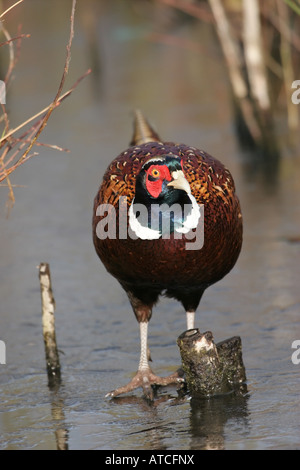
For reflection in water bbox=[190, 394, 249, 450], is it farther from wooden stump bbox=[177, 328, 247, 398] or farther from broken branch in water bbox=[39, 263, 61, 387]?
broken branch in water bbox=[39, 263, 61, 387]

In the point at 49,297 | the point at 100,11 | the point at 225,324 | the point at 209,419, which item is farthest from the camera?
the point at 100,11

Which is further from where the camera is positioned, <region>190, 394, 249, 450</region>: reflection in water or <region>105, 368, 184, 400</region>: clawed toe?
<region>105, 368, 184, 400</region>: clawed toe

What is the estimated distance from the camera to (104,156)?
12.1 metres

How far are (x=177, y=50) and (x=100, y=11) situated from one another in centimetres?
498

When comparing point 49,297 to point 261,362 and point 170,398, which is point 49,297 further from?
point 261,362

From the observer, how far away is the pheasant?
5082 millimetres

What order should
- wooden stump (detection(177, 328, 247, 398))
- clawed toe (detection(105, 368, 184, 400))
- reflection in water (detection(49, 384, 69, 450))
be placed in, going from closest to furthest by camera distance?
reflection in water (detection(49, 384, 69, 450)) → wooden stump (detection(177, 328, 247, 398)) → clawed toe (detection(105, 368, 184, 400))

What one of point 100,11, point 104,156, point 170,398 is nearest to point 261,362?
point 170,398

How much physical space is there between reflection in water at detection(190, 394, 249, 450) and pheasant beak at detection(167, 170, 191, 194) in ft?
3.87

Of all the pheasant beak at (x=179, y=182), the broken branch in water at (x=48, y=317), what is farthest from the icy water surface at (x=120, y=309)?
the pheasant beak at (x=179, y=182)

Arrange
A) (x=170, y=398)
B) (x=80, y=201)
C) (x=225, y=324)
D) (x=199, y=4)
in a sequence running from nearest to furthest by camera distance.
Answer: (x=170, y=398) < (x=225, y=324) < (x=80, y=201) < (x=199, y=4)

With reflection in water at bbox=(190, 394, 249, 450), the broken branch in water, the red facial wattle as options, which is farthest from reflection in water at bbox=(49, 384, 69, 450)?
the red facial wattle

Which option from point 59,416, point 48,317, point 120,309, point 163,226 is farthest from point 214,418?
point 120,309

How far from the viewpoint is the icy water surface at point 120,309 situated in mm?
4773
